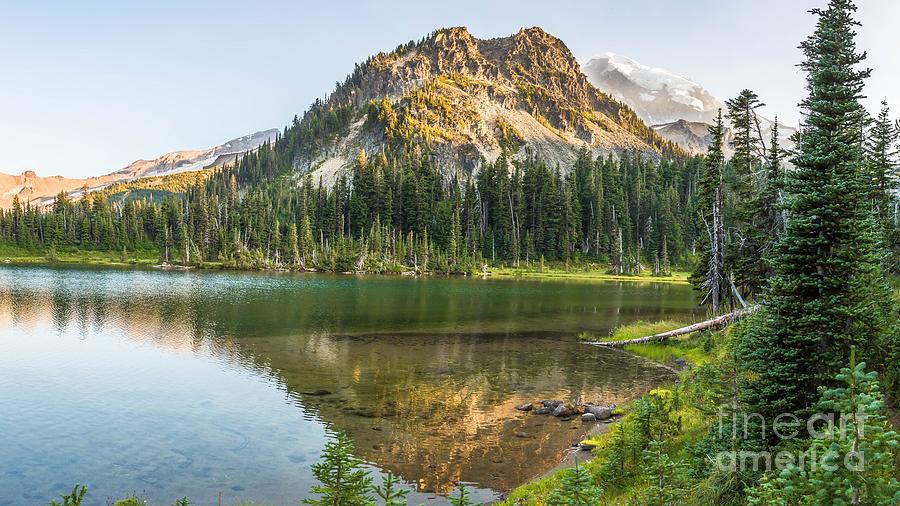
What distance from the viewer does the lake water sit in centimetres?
1973

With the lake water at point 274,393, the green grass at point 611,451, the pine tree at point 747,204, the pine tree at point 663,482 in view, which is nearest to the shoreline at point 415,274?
the lake water at point 274,393

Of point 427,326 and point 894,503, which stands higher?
point 894,503

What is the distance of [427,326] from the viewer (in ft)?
182

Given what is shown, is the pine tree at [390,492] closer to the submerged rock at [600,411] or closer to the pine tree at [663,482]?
the pine tree at [663,482]

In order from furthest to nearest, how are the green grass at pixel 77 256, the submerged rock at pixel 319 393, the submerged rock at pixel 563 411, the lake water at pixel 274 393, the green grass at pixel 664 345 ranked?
the green grass at pixel 77 256
the green grass at pixel 664 345
the submerged rock at pixel 319 393
the submerged rock at pixel 563 411
the lake water at pixel 274 393

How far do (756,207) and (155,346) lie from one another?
1887 inches

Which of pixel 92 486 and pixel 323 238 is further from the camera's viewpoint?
pixel 323 238

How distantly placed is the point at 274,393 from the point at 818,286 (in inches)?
1025

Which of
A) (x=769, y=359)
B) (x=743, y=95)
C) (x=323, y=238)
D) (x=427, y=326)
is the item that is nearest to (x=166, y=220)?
(x=323, y=238)

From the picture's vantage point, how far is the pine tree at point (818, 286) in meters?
14.5

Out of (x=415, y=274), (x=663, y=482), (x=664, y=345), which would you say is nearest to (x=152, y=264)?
(x=415, y=274)

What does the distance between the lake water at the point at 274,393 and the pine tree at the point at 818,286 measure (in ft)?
30.2

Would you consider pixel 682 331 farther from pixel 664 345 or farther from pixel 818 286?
pixel 818 286

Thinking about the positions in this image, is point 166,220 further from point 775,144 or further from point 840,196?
point 840,196
